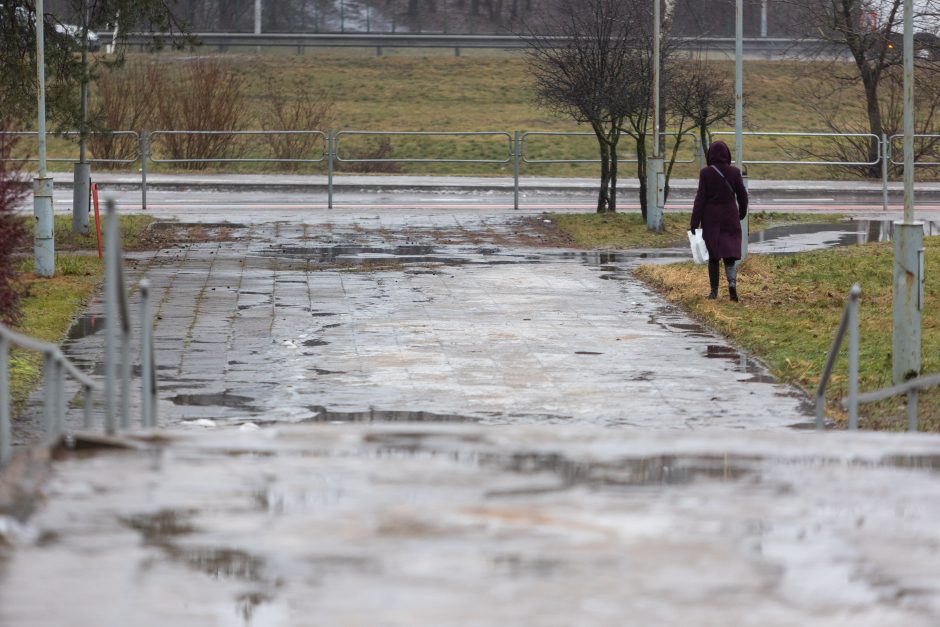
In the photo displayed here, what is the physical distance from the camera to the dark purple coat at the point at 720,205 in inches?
672

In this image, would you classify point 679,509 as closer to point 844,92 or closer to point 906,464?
point 906,464

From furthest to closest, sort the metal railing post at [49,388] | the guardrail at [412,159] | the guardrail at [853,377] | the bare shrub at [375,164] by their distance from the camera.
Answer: the bare shrub at [375,164]
the guardrail at [412,159]
the guardrail at [853,377]
the metal railing post at [49,388]

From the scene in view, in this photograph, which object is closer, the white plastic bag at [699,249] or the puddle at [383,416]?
the puddle at [383,416]

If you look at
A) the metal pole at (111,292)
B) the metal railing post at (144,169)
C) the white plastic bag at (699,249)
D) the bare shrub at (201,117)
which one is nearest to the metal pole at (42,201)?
the white plastic bag at (699,249)

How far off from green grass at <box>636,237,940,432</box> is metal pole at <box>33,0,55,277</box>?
22.5 feet

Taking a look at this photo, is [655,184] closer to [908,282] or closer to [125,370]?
[908,282]

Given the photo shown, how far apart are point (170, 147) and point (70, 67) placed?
15975 millimetres

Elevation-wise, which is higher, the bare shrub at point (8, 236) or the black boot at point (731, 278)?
the bare shrub at point (8, 236)

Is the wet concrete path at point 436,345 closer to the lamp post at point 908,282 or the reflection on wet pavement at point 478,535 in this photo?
the lamp post at point 908,282

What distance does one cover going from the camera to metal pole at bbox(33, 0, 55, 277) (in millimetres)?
18531

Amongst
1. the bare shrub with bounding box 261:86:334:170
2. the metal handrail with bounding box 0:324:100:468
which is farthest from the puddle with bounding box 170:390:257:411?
the bare shrub with bounding box 261:86:334:170

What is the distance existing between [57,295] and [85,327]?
2017 millimetres

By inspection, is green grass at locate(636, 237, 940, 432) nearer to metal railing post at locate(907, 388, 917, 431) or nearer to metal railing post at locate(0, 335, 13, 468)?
metal railing post at locate(907, 388, 917, 431)

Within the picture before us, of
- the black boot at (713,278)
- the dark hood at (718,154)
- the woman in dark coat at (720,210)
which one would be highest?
the dark hood at (718,154)
